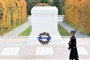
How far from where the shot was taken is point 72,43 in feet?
21.8

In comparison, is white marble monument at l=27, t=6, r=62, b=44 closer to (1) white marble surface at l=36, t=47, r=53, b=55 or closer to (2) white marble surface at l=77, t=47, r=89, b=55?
(1) white marble surface at l=36, t=47, r=53, b=55

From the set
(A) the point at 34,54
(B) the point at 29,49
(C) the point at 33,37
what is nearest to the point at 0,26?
(C) the point at 33,37

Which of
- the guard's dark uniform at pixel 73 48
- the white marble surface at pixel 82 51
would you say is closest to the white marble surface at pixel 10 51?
the guard's dark uniform at pixel 73 48

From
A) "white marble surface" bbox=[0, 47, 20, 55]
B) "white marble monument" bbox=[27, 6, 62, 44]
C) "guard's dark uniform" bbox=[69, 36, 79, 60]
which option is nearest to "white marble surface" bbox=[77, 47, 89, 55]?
"white marble monument" bbox=[27, 6, 62, 44]

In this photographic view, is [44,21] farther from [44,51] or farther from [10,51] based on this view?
[10,51]

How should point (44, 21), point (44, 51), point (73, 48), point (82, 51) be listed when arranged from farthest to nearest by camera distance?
point (44, 21)
point (82, 51)
point (44, 51)
point (73, 48)

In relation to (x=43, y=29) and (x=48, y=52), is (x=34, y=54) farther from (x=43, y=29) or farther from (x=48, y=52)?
(x=43, y=29)

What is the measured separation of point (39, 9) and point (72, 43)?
4.15 metres

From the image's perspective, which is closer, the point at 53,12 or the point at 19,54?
the point at 19,54

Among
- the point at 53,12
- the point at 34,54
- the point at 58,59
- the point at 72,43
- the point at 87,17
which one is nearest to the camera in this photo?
the point at 72,43

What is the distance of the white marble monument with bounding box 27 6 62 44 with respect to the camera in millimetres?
10188

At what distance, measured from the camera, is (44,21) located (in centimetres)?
1034

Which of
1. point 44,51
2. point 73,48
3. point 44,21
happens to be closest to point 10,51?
point 44,51

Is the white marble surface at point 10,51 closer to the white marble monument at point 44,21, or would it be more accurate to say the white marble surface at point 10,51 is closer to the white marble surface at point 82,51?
the white marble monument at point 44,21
